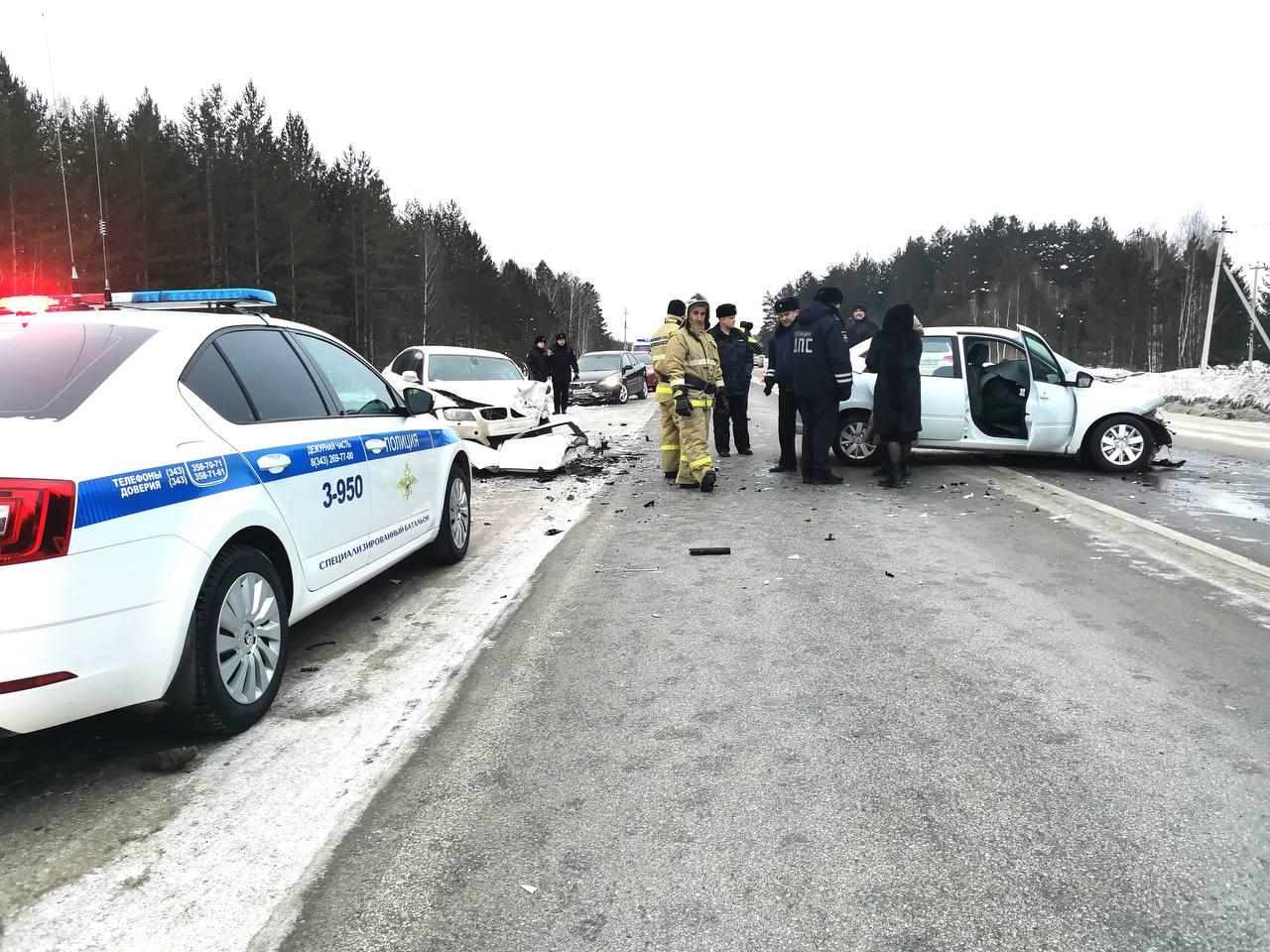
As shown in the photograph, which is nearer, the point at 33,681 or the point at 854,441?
the point at 33,681

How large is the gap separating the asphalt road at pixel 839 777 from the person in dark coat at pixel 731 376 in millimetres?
6923

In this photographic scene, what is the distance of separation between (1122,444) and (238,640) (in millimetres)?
10136

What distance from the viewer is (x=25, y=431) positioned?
9.06 feet

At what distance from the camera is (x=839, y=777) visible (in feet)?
9.83

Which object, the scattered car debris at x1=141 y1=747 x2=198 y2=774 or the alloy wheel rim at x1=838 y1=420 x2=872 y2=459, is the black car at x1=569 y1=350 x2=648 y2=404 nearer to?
the alloy wheel rim at x1=838 y1=420 x2=872 y2=459

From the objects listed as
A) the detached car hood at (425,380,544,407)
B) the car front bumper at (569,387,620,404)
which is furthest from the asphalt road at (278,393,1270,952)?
the car front bumper at (569,387,620,404)

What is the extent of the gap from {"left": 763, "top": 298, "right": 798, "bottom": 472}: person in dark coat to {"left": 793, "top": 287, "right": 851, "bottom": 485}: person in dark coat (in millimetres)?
266

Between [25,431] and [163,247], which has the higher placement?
[163,247]

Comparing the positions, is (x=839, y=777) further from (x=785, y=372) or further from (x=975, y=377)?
(x=975, y=377)

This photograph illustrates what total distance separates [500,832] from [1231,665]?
3495 millimetres

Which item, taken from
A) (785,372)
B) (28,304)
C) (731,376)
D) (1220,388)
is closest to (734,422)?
(731,376)

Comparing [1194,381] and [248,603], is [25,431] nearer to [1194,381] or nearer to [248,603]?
[248,603]

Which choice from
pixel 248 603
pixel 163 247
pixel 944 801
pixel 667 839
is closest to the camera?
pixel 667 839

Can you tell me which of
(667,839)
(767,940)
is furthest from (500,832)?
(767,940)
